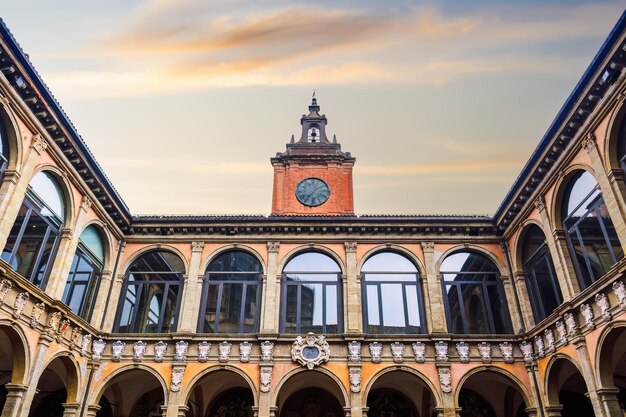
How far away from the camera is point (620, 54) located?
1035cm

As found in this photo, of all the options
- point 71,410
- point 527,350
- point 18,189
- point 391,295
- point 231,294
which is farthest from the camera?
point 231,294

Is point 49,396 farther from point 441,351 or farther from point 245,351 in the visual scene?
point 441,351

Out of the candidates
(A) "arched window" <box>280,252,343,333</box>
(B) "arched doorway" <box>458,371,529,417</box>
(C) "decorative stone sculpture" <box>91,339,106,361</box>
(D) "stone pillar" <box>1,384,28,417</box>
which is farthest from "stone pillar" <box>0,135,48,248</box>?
(B) "arched doorway" <box>458,371,529,417</box>

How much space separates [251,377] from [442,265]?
325 inches

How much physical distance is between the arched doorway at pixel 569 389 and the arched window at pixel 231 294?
10.0 metres

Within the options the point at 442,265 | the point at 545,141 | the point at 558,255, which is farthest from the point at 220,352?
the point at 545,141

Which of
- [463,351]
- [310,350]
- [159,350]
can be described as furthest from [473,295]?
[159,350]

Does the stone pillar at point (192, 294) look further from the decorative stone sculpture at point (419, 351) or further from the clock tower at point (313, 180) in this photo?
the clock tower at point (313, 180)

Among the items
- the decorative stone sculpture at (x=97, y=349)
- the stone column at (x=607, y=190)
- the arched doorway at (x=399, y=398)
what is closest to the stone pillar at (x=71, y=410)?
the decorative stone sculpture at (x=97, y=349)

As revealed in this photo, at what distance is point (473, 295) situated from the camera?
1716cm

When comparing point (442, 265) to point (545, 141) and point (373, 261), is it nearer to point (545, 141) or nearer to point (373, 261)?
point (373, 261)

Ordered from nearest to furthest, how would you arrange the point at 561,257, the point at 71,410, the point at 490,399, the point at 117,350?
the point at 561,257 → the point at 71,410 → the point at 117,350 → the point at 490,399

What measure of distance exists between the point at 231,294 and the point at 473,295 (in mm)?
9227

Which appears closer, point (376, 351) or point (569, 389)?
point (376, 351)
